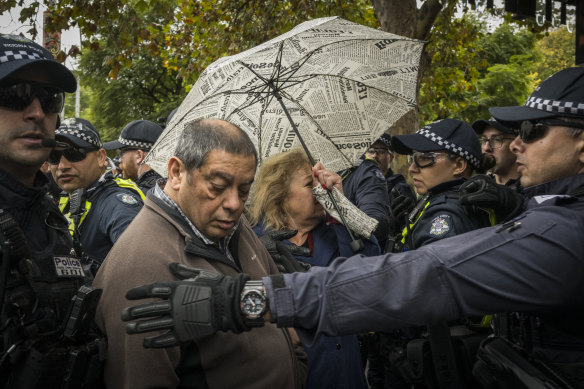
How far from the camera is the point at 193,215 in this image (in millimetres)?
2518

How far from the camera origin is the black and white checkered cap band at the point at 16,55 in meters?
2.17

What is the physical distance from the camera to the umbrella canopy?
361 centimetres

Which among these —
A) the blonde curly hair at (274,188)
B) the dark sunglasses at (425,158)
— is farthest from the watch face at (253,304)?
the dark sunglasses at (425,158)

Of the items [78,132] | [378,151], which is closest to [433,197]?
[378,151]

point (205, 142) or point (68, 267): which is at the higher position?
point (205, 142)

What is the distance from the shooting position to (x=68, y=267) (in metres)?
2.24

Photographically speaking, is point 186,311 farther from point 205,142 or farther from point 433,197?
point 433,197

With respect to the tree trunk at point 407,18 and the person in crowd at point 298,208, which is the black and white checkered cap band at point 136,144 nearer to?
the person in crowd at point 298,208

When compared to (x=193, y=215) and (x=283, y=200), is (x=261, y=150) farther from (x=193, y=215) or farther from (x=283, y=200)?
(x=193, y=215)

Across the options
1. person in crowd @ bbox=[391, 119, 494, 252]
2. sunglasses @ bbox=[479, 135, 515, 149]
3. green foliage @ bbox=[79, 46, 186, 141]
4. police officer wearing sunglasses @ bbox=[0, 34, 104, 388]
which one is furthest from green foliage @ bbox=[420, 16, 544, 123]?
green foliage @ bbox=[79, 46, 186, 141]

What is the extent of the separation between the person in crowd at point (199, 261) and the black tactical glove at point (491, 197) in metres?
1.60

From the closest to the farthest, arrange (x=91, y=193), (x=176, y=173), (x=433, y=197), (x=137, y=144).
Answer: (x=176, y=173), (x=433, y=197), (x=91, y=193), (x=137, y=144)

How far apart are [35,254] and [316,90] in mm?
2368

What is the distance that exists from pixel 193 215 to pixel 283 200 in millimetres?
1469
